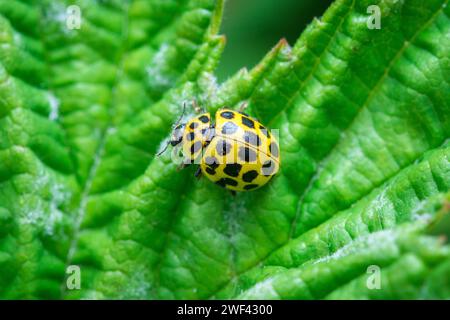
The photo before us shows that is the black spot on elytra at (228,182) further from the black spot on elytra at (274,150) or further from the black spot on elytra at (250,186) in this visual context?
the black spot on elytra at (274,150)

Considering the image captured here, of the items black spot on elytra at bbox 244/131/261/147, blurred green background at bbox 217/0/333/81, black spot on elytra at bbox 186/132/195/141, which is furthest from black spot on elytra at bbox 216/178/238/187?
blurred green background at bbox 217/0/333/81

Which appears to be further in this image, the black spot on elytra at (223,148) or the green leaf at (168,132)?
the black spot on elytra at (223,148)

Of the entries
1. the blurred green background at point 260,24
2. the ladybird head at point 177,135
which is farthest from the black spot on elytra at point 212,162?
the blurred green background at point 260,24

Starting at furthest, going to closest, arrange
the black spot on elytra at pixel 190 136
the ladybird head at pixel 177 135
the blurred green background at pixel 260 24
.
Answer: the blurred green background at pixel 260 24 < the black spot on elytra at pixel 190 136 < the ladybird head at pixel 177 135

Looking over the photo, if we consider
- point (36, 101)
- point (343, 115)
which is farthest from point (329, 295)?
point (36, 101)

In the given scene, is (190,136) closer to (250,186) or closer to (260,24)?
(250,186)

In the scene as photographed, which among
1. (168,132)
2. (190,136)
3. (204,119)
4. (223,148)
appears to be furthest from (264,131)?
(168,132)
